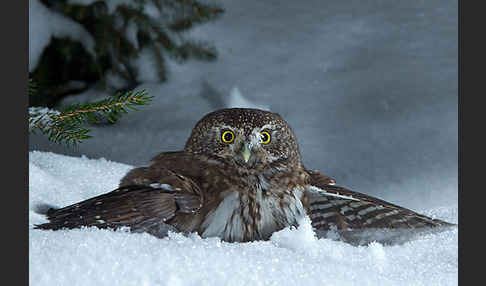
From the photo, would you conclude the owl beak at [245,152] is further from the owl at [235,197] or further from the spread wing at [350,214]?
the spread wing at [350,214]

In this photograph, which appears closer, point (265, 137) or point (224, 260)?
point (224, 260)

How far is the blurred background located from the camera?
3.42 metres

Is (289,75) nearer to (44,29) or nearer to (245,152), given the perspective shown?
(44,29)

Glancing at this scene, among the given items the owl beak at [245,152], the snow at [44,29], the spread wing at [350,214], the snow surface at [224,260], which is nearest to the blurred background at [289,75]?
the snow at [44,29]

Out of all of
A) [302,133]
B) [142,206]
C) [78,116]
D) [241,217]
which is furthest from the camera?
[302,133]

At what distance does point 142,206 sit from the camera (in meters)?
1.80

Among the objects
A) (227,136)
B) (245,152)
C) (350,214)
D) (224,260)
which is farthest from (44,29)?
(224,260)

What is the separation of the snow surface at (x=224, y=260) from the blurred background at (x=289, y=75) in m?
1.33

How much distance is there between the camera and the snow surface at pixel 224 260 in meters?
1.45

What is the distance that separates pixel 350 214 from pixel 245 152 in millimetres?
546

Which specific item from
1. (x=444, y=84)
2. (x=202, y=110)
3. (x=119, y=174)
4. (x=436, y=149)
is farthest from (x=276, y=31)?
(x=119, y=174)

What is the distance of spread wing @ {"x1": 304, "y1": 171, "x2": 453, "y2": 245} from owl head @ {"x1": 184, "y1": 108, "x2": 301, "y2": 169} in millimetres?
203

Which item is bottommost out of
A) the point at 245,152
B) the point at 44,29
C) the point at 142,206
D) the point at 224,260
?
the point at 224,260

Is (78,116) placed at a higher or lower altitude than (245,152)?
higher
